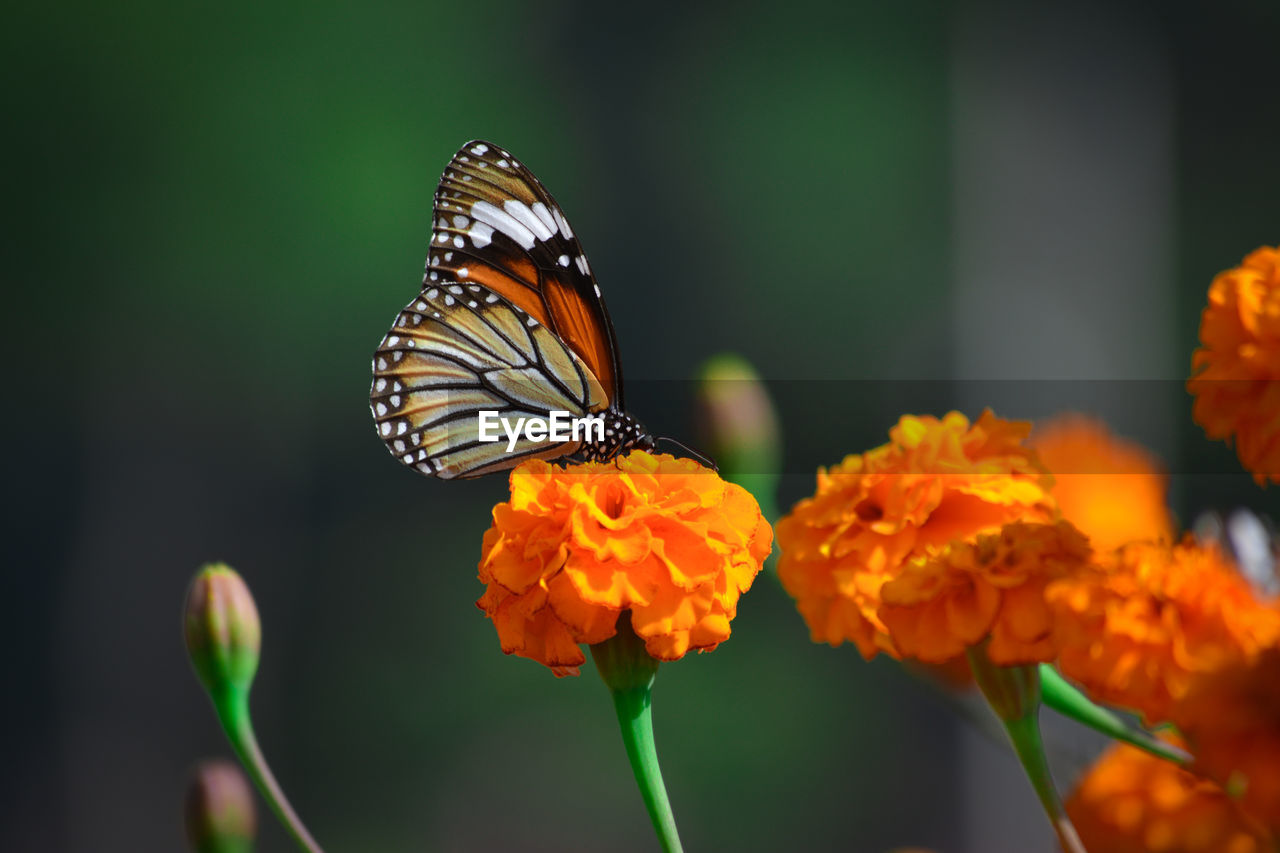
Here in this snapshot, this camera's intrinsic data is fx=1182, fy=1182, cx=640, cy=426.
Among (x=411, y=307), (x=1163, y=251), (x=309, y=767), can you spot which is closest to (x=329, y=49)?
(x=309, y=767)

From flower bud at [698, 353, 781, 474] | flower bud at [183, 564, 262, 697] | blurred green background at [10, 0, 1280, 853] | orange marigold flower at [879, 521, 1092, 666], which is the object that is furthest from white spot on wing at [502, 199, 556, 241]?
blurred green background at [10, 0, 1280, 853]

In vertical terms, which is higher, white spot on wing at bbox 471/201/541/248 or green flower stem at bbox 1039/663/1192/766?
white spot on wing at bbox 471/201/541/248

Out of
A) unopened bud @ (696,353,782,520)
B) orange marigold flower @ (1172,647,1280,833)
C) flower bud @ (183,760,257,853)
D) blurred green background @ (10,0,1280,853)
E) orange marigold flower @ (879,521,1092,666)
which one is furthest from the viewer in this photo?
blurred green background @ (10,0,1280,853)

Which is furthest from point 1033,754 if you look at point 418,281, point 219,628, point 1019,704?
point 418,281

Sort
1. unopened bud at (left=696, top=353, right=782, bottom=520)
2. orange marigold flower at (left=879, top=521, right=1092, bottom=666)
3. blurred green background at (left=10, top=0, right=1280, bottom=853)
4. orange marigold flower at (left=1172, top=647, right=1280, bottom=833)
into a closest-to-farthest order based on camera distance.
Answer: orange marigold flower at (left=1172, top=647, right=1280, bottom=833) → orange marigold flower at (left=879, top=521, right=1092, bottom=666) → unopened bud at (left=696, top=353, right=782, bottom=520) → blurred green background at (left=10, top=0, right=1280, bottom=853)

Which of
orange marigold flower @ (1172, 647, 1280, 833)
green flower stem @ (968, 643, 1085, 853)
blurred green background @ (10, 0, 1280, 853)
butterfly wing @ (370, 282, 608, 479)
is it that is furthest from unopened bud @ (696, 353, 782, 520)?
blurred green background @ (10, 0, 1280, 853)

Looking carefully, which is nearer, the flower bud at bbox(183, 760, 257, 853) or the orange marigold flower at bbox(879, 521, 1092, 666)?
the orange marigold flower at bbox(879, 521, 1092, 666)

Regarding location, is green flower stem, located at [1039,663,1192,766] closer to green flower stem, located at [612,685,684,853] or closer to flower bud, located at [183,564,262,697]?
green flower stem, located at [612,685,684,853]

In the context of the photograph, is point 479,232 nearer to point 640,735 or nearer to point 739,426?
point 739,426
